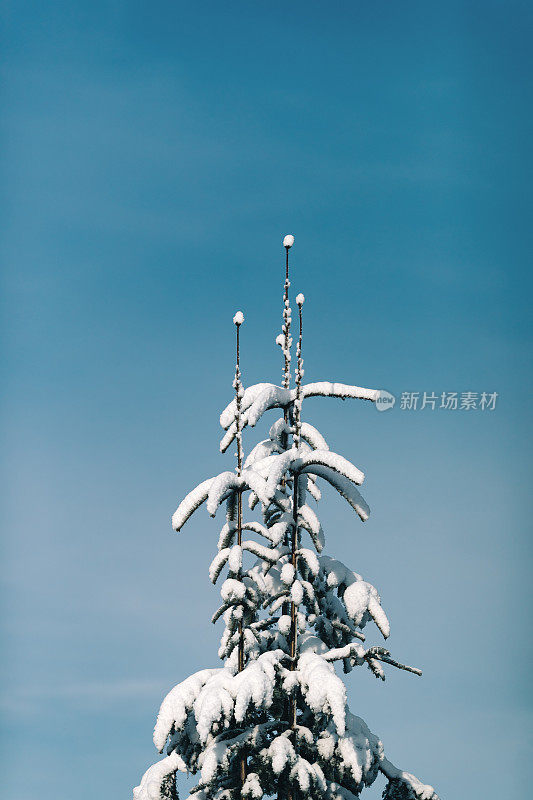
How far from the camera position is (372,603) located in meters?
14.7

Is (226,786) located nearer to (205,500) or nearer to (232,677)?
(232,677)

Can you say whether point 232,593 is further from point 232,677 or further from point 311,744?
Answer: point 311,744

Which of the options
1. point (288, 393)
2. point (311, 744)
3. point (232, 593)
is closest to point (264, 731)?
point (311, 744)

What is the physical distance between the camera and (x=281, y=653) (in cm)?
1399

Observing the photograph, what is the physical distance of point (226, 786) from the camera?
1424cm

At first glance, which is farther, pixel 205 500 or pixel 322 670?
pixel 205 500

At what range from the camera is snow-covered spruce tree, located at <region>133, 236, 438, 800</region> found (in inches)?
531

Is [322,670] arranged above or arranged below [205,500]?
below

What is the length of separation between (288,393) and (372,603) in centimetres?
326

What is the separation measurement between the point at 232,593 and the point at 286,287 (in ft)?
14.8

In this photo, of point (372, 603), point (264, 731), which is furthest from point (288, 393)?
point (264, 731)

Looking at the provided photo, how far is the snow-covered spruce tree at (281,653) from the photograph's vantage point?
44.2 feet

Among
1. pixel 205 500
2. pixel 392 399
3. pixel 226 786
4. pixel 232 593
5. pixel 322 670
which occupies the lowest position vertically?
pixel 226 786

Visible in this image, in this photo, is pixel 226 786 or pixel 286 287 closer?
pixel 226 786
